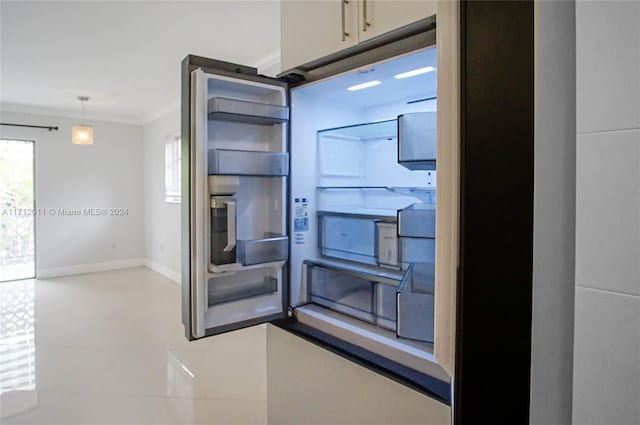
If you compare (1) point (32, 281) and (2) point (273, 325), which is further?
(1) point (32, 281)

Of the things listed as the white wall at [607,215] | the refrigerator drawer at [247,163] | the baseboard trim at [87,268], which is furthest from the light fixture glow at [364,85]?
the baseboard trim at [87,268]

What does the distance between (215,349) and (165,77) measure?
286cm

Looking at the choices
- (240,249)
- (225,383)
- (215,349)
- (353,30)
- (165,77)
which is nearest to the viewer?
(353,30)

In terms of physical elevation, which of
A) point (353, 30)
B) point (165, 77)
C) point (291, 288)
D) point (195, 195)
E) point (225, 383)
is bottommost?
point (225, 383)

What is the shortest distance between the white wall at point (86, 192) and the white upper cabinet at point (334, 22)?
5505mm

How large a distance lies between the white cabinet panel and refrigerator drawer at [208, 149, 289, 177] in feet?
3.73

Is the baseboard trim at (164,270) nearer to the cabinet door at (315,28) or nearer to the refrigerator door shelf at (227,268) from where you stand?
the refrigerator door shelf at (227,268)

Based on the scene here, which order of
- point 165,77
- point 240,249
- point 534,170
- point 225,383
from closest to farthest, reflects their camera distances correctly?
point 534,170
point 240,249
point 225,383
point 165,77

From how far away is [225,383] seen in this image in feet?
8.34

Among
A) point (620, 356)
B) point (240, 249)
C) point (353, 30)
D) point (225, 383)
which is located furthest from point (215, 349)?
point (620, 356)

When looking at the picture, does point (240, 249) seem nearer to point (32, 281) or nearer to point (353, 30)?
point (353, 30)

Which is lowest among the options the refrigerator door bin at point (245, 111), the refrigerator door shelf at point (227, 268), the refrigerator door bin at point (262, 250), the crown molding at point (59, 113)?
the refrigerator door shelf at point (227, 268)

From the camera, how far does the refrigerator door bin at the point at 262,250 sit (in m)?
1.48

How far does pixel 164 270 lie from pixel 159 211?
92 cm
